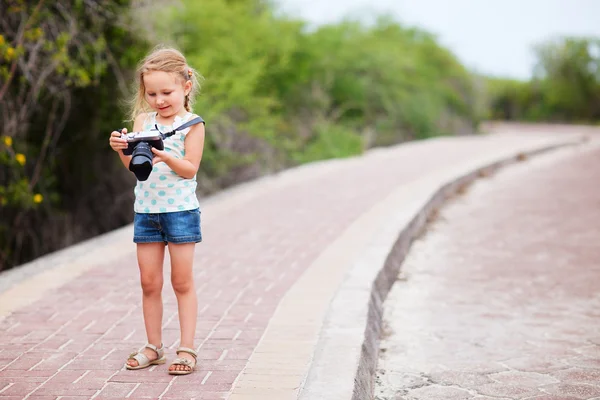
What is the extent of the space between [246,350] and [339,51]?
19717mm

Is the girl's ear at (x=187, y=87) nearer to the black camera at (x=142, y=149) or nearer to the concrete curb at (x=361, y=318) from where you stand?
the black camera at (x=142, y=149)

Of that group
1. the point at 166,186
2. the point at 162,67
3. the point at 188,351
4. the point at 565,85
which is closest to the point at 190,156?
the point at 166,186

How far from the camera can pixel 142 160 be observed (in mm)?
3904

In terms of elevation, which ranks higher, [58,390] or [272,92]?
[272,92]

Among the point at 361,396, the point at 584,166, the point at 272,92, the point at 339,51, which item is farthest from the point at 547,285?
the point at 339,51

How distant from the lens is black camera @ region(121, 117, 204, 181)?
391cm

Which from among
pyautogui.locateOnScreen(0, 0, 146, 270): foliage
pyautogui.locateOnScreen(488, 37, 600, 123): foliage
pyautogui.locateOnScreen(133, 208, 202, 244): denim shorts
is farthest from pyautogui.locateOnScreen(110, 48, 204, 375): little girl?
pyautogui.locateOnScreen(488, 37, 600, 123): foliage

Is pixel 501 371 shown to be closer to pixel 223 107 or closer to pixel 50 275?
pixel 50 275

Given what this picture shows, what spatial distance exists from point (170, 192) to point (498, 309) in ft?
9.55

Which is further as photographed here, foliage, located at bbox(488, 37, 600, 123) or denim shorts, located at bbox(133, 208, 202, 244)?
foliage, located at bbox(488, 37, 600, 123)

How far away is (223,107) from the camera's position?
49.5 feet

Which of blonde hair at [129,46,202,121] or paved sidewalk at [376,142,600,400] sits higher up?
blonde hair at [129,46,202,121]

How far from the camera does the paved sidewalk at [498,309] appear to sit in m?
4.60

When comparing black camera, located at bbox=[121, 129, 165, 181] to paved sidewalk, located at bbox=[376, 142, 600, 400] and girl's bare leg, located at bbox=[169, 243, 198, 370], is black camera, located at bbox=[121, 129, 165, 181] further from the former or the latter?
paved sidewalk, located at bbox=[376, 142, 600, 400]
